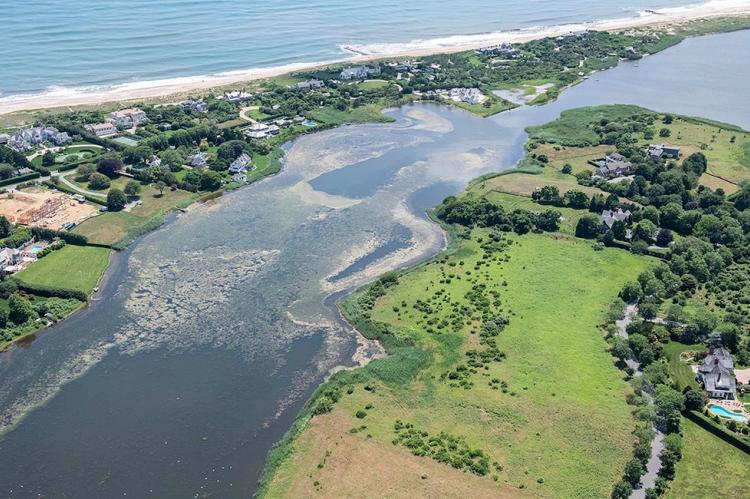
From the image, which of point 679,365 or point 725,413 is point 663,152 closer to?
point 679,365

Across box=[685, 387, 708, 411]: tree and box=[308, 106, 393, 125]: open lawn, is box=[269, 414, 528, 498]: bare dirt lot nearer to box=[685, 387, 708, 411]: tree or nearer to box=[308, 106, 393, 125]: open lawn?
box=[685, 387, 708, 411]: tree

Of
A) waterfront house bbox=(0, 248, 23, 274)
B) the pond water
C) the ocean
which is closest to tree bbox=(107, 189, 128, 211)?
the pond water

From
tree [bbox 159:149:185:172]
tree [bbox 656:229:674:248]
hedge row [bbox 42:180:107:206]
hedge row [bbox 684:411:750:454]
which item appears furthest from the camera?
tree [bbox 159:149:185:172]

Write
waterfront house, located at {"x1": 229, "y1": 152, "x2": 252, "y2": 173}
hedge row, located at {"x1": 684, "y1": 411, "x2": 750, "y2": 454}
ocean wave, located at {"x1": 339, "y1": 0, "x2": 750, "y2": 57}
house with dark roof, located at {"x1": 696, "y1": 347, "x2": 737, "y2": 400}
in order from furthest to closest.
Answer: ocean wave, located at {"x1": 339, "y1": 0, "x2": 750, "y2": 57}, waterfront house, located at {"x1": 229, "y1": 152, "x2": 252, "y2": 173}, house with dark roof, located at {"x1": 696, "y1": 347, "x2": 737, "y2": 400}, hedge row, located at {"x1": 684, "y1": 411, "x2": 750, "y2": 454}

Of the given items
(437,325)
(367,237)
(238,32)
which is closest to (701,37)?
(238,32)

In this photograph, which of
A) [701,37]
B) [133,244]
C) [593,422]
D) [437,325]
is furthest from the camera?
[701,37]

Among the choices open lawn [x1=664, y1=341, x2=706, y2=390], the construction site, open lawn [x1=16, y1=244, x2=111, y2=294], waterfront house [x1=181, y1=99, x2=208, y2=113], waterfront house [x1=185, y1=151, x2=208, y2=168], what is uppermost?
waterfront house [x1=181, y1=99, x2=208, y2=113]

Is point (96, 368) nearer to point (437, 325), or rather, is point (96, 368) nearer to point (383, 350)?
point (383, 350)

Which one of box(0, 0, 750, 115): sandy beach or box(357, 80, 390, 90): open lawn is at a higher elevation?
box(0, 0, 750, 115): sandy beach
